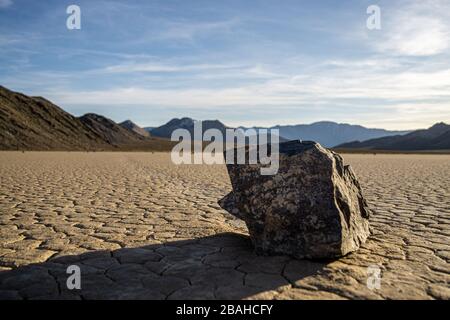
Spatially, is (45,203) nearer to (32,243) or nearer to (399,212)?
(32,243)

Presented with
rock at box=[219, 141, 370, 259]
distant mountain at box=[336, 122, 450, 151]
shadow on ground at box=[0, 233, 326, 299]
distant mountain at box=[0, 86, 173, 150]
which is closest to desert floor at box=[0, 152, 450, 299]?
shadow on ground at box=[0, 233, 326, 299]

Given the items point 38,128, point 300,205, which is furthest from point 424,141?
point 300,205

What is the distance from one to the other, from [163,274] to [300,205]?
1.31 m

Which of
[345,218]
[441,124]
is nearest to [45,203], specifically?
[345,218]

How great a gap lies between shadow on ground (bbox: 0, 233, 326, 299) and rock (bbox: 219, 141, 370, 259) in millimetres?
171

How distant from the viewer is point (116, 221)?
508 centimetres

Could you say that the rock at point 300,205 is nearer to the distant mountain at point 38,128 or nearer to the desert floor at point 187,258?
the desert floor at point 187,258

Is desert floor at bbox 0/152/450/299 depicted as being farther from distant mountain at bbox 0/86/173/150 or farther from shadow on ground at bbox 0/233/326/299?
distant mountain at bbox 0/86/173/150

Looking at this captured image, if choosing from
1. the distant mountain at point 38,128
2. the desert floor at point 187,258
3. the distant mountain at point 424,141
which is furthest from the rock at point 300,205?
the distant mountain at point 424,141

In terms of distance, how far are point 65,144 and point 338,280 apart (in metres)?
60.0

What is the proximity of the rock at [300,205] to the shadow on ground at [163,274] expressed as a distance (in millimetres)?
171

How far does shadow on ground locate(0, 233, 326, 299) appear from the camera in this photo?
105 inches

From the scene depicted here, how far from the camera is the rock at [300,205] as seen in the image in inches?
126
